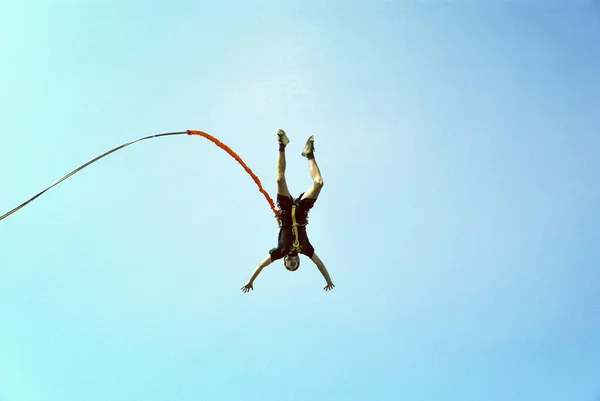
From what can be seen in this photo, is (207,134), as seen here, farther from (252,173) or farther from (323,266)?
(323,266)

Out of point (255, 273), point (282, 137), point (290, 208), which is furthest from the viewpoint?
point (255, 273)

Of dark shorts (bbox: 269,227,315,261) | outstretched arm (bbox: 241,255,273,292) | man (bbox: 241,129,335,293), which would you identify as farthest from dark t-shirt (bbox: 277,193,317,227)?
outstretched arm (bbox: 241,255,273,292)

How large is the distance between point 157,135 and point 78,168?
217 centimetres

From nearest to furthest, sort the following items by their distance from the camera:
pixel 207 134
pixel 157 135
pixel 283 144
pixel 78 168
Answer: pixel 78 168
pixel 157 135
pixel 207 134
pixel 283 144

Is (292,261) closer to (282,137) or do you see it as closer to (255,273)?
(255,273)

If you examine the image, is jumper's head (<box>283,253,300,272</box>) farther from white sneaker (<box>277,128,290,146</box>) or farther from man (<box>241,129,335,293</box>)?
white sneaker (<box>277,128,290,146</box>)

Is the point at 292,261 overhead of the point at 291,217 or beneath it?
beneath

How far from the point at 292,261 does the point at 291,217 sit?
44.2 inches

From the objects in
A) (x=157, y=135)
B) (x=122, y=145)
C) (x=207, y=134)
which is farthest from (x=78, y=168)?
(x=207, y=134)

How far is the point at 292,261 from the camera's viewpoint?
11.3 m

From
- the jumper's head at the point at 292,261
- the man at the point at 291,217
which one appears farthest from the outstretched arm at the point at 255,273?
the jumper's head at the point at 292,261

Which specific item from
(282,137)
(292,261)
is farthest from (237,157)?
(292,261)

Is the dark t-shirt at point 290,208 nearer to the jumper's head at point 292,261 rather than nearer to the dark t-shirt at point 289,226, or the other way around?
the dark t-shirt at point 289,226

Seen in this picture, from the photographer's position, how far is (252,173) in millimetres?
11094
